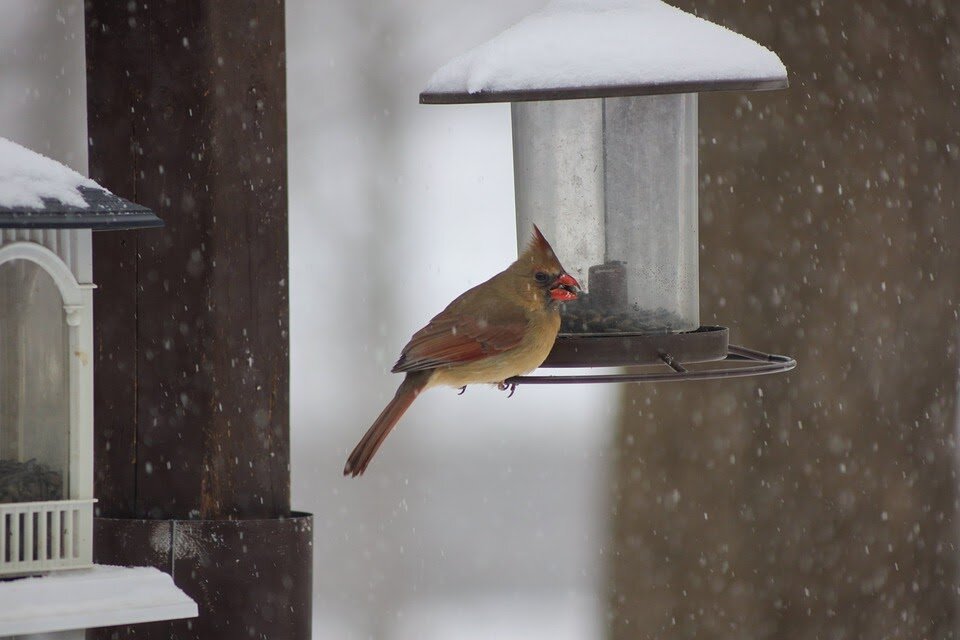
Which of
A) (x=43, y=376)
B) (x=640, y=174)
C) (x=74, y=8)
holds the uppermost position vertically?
(x=74, y=8)

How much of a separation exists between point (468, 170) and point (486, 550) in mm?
2226

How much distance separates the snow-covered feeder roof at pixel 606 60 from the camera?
2.66 metres

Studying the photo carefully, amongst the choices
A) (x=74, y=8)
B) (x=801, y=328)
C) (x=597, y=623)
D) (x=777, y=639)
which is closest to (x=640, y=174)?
(x=801, y=328)

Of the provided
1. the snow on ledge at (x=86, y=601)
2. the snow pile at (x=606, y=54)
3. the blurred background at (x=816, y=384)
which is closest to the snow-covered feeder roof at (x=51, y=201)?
the snow on ledge at (x=86, y=601)

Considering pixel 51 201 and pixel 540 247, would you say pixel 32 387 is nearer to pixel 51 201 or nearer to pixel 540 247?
pixel 51 201

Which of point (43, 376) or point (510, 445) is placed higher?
point (43, 376)

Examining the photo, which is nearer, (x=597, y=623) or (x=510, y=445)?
(x=597, y=623)

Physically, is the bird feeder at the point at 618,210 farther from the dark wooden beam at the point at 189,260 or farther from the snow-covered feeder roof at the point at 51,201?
the snow-covered feeder roof at the point at 51,201

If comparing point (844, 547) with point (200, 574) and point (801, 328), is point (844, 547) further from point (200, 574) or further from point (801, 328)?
point (200, 574)

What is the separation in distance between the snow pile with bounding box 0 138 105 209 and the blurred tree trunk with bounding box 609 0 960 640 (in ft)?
7.65

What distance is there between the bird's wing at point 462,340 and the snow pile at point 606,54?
2.04 ft

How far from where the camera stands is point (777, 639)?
14.9 feet

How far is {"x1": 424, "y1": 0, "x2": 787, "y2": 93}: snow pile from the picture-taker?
8.75 ft

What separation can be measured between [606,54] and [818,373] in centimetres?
203
